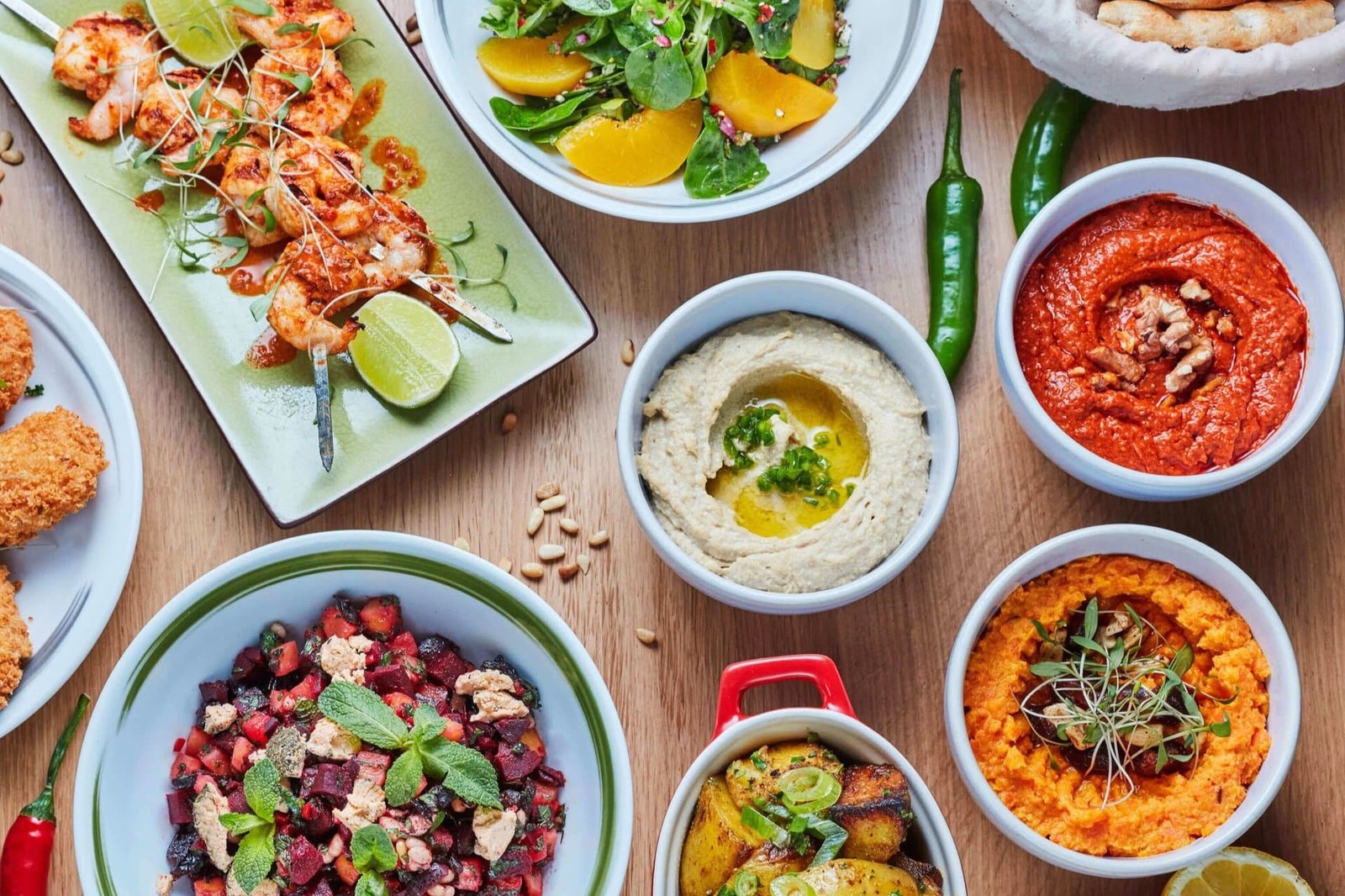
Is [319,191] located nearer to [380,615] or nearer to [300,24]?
[300,24]

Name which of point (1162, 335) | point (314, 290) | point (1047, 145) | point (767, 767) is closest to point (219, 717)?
point (314, 290)

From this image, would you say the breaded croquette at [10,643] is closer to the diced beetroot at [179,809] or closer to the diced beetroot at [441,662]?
the diced beetroot at [179,809]

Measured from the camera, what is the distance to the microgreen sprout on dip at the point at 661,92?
9.98 feet

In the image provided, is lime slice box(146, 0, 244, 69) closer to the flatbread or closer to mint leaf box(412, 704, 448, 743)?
mint leaf box(412, 704, 448, 743)

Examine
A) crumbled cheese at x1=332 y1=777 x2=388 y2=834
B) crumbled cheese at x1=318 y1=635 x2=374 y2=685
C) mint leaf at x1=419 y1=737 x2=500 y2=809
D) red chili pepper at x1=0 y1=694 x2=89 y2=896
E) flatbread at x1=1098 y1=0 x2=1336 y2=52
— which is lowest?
red chili pepper at x1=0 y1=694 x2=89 y2=896

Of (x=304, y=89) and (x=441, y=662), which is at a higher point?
(x=304, y=89)

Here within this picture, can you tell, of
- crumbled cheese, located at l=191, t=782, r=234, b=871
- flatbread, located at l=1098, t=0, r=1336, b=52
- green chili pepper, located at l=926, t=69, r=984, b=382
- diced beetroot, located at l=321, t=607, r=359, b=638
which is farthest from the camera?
green chili pepper, located at l=926, t=69, r=984, b=382

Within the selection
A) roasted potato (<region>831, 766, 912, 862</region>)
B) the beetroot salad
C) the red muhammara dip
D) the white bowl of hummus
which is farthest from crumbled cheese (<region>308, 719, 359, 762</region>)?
the red muhammara dip

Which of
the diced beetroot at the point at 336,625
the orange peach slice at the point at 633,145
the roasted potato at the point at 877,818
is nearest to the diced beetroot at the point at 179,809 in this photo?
the diced beetroot at the point at 336,625

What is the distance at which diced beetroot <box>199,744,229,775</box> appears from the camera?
2.92 meters

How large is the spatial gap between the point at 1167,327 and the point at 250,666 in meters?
2.41

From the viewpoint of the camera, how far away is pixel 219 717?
291 centimetres

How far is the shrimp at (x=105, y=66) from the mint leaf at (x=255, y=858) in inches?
70.6

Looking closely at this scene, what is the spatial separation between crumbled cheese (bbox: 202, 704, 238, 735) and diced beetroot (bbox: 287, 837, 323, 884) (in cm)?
34
